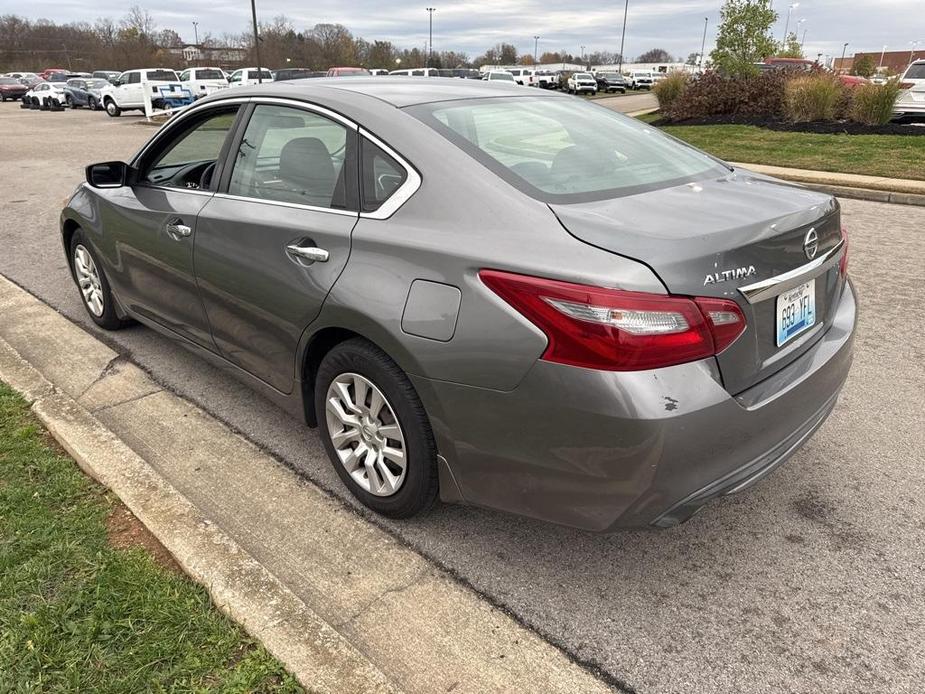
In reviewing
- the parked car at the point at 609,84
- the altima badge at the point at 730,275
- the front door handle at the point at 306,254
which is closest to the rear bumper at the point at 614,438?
the altima badge at the point at 730,275

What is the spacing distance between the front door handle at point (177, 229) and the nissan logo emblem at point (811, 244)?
2667mm

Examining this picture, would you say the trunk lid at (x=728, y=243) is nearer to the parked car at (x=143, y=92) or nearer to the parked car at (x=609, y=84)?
the parked car at (x=143, y=92)

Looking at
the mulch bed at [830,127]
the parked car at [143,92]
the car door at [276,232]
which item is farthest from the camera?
the parked car at [143,92]

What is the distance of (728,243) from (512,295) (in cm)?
67

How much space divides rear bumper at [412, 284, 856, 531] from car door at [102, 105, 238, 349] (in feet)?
5.74

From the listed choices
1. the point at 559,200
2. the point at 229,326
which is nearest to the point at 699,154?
the point at 559,200

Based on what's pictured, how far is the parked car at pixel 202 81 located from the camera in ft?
102

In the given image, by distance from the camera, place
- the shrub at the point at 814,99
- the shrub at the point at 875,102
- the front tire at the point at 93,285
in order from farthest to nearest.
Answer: the shrub at the point at 814,99 < the shrub at the point at 875,102 < the front tire at the point at 93,285

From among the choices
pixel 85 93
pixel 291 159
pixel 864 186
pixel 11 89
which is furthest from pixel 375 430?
pixel 11 89

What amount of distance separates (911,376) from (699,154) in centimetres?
200

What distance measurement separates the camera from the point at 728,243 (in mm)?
2139

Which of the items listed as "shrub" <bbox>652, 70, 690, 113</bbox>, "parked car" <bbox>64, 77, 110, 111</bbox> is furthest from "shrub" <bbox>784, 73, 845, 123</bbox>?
"parked car" <bbox>64, 77, 110, 111</bbox>

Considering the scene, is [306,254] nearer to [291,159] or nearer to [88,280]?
[291,159]

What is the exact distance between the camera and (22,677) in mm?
2010
